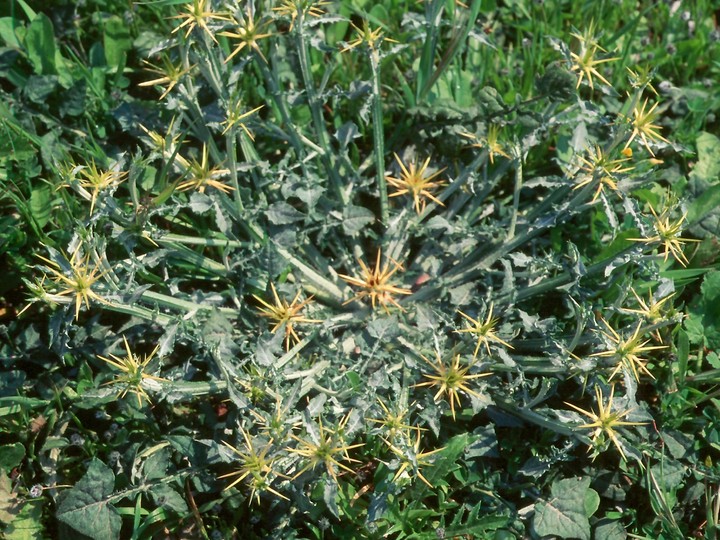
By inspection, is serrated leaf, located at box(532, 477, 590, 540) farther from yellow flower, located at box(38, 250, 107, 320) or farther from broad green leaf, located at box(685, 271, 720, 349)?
yellow flower, located at box(38, 250, 107, 320)

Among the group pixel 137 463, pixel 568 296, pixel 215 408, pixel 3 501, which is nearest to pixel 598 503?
pixel 568 296

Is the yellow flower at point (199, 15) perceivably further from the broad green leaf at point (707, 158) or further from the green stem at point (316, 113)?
the broad green leaf at point (707, 158)

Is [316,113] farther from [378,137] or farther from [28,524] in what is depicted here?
[28,524]

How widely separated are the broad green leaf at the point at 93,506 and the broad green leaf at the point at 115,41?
6.88ft

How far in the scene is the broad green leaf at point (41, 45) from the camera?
12.5ft

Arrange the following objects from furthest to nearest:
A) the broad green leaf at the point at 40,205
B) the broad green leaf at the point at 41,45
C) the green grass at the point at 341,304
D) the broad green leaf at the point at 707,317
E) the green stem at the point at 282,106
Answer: the broad green leaf at the point at 41,45 < the broad green leaf at the point at 40,205 < the broad green leaf at the point at 707,317 < the green stem at the point at 282,106 < the green grass at the point at 341,304

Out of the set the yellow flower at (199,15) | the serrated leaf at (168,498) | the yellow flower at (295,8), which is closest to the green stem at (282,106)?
the yellow flower at (295,8)

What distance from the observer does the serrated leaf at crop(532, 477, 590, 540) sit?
→ 308 cm

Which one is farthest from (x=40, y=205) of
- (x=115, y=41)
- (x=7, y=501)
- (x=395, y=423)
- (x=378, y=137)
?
(x=395, y=423)

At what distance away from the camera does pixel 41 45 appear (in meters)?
3.86

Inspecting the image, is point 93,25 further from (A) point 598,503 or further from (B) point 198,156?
(A) point 598,503

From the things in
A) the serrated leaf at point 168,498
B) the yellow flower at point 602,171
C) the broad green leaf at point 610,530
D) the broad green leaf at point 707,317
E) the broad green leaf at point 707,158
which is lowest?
the broad green leaf at point 610,530

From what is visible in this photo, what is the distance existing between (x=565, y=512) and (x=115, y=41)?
3150 mm

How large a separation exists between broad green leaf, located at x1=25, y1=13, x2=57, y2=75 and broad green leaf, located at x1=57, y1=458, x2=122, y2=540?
6.65 ft
